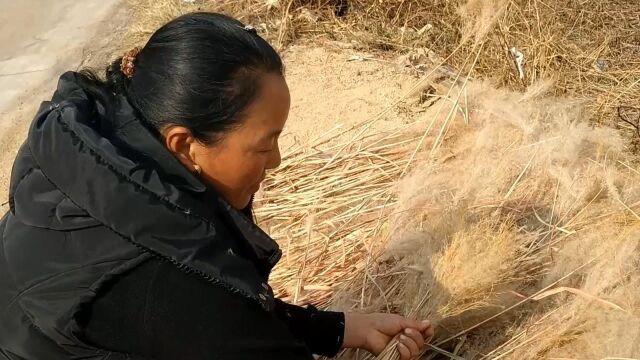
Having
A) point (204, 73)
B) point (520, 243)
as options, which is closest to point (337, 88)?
point (520, 243)

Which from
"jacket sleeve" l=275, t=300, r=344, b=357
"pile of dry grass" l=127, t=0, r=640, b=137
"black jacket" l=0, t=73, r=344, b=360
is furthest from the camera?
"pile of dry grass" l=127, t=0, r=640, b=137

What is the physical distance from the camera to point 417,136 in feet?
8.27

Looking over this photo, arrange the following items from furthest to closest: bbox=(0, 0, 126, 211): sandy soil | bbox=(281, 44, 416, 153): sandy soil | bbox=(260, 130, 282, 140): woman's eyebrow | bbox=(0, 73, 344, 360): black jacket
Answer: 1. bbox=(0, 0, 126, 211): sandy soil
2. bbox=(281, 44, 416, 153): sandy soil
3. bbox=(260, 130, 282, 140): woman's eyebrow
4. bbox=(0, 73, 344, 360): black jacket

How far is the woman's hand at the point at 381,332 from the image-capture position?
151 centimetres

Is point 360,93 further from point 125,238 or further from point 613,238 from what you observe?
point 125,238

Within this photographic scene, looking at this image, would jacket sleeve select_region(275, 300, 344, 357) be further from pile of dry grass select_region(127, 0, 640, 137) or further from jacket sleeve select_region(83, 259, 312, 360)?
pile of dry grass select_region(127, 0, 640, 137)

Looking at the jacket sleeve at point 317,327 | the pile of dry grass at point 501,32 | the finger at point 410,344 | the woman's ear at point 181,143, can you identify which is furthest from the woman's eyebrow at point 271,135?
the pile of dry grass at point 501,32

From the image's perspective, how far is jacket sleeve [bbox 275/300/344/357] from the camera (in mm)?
1487

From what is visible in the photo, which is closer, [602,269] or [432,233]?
[602,269]

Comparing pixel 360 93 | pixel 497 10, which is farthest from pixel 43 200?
pixel 360 93

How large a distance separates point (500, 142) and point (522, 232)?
Answer: 470mm

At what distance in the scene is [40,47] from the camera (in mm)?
4148

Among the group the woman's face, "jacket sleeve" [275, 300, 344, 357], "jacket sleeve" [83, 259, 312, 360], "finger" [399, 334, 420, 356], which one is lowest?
"finger" [399, 334, 420, 356]

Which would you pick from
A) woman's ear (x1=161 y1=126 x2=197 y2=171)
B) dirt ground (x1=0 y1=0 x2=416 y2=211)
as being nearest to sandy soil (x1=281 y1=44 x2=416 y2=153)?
dirt ground (x1=0 y1=0 x2=416 y2=211)
